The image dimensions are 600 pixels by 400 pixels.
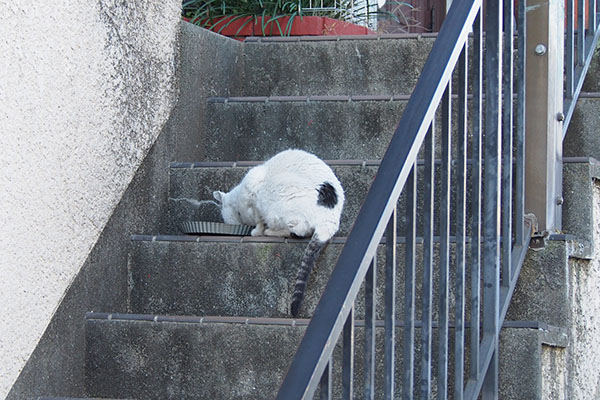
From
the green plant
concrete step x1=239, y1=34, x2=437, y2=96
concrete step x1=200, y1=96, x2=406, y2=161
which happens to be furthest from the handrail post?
the green plant

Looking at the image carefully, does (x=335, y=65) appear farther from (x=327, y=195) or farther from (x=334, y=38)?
(x=327, y=195)

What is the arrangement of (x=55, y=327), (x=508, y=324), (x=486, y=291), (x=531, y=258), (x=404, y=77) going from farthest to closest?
1. (x=404, y=77)
2. (x=55, y=327)
3. (x=531, y=258)
4. (x=508, y=324)
5. (x=486, y=291)

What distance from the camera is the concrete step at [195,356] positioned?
2.84m

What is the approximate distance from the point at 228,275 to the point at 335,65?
4.55ft

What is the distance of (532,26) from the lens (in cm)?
272

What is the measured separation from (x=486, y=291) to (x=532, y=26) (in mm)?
857

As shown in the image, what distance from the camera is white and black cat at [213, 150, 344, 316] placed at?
3.46m

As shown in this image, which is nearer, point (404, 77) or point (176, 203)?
point (176, 203)

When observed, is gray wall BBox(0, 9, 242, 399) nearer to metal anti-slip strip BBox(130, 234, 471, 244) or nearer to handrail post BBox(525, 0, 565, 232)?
metal anti-slip strip BBox(130, 234, 471, 244)

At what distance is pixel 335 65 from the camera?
4242 millimetres

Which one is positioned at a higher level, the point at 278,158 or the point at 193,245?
the point at 278,158

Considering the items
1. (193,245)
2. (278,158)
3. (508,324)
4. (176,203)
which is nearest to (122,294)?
(193,245)

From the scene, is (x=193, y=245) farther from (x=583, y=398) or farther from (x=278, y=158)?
(x=583, y=398)

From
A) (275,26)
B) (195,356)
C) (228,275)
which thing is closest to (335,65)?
(275,26)
